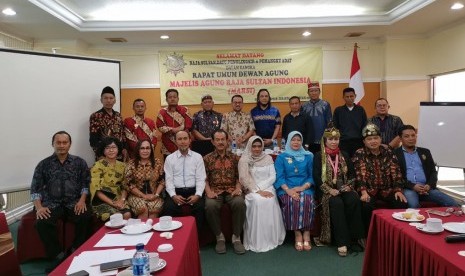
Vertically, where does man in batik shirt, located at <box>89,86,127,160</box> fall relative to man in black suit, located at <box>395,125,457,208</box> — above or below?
above

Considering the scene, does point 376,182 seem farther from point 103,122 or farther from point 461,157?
point 103,122

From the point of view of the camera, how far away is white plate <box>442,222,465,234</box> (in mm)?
1814

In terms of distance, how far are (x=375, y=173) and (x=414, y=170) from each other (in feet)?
1.43

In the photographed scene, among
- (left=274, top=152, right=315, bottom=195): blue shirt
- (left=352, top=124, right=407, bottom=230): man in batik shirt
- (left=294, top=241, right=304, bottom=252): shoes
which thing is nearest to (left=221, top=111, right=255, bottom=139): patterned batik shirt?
(left=274, top=152, right=315, bottom=195): blue shirt

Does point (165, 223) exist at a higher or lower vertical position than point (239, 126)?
lower

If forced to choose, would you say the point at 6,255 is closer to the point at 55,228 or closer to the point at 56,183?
the point at 55,228

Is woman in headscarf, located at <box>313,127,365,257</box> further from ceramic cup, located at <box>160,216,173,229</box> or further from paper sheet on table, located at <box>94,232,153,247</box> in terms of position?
paper sheet on table, located at <box>94,232,153,247</box>

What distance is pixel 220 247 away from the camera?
3256 millimetres

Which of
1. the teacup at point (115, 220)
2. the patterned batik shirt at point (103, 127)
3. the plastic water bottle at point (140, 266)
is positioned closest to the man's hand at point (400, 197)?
the teacup at point (115, 220)

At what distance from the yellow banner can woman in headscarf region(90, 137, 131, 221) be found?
2606 millimetres

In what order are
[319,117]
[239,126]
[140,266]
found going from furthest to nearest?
[319,117] → [239,126] → [140,266]

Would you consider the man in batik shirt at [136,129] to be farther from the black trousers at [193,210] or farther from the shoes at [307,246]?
the shoes at [307,246]

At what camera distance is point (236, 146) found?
4480mm

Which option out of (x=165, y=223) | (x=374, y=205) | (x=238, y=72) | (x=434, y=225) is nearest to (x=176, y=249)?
(x=165, y=223)
